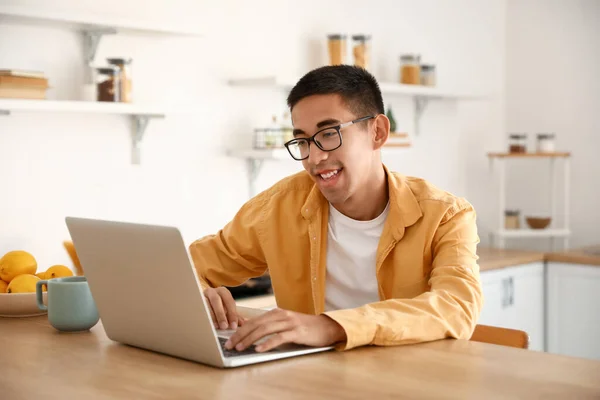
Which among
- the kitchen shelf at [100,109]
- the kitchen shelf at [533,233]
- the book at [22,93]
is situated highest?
the book at [22,93]

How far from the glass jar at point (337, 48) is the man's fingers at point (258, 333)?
2.47 m

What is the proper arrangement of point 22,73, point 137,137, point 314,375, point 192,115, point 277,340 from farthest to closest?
1. point 192,115
2. point 137,137
3. point 22,73
4. point 277,340
5. point 314,375

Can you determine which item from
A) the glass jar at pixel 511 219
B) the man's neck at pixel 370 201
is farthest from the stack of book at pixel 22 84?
the glass jar at pixel 511 219

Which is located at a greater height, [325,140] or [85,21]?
[85,21]

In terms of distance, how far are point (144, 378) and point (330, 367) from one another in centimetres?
31

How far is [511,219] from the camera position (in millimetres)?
4664

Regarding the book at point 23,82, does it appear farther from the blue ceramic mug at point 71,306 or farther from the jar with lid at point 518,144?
the jar with lid at point 518,144

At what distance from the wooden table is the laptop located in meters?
0.02

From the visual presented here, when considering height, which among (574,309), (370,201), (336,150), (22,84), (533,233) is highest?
(22,84)

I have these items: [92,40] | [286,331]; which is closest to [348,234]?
[286,331]

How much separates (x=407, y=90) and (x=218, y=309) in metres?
2.59

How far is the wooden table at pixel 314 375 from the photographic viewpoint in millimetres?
1318

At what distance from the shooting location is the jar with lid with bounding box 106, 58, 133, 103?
10.0ft

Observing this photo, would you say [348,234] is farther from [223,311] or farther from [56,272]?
[56,272]
